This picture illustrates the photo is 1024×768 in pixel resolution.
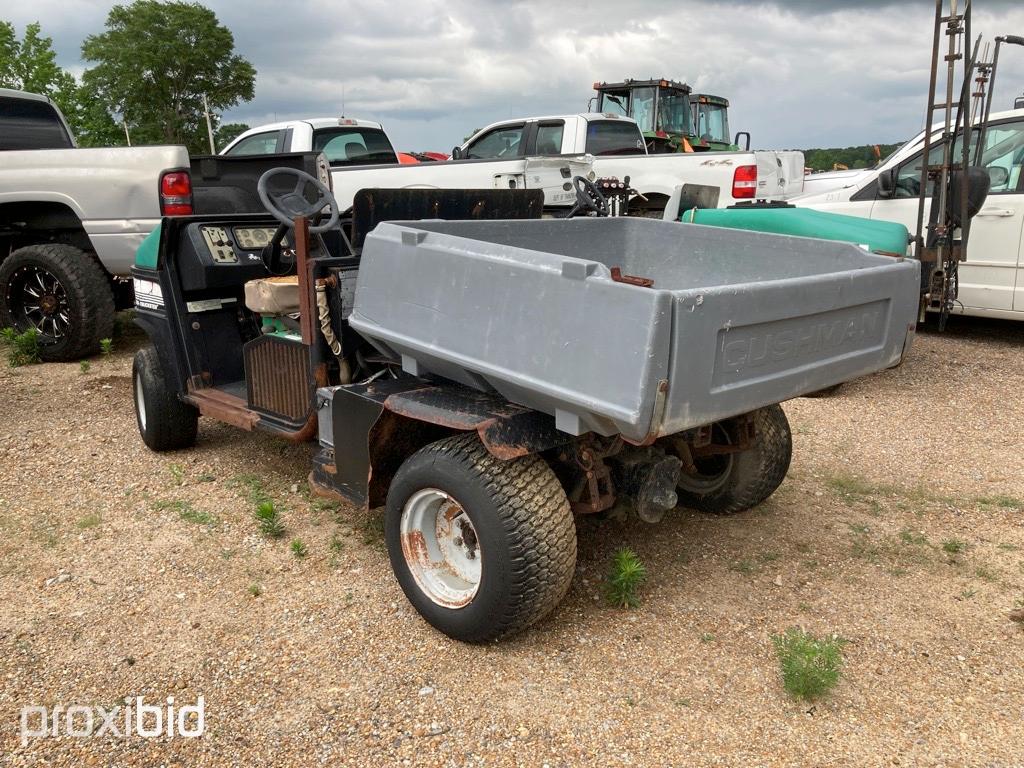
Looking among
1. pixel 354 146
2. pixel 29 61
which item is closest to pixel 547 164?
pixel 354 146

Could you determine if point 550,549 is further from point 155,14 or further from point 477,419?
point 155,14

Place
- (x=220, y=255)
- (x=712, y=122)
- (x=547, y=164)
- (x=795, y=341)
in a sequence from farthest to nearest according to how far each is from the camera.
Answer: (x=712, y=122)
(x=547, y=164)
(x=220, y=255)
(x=795, y=341)

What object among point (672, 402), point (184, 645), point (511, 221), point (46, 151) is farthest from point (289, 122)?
point (672, 402)

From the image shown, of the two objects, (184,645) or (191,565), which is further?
(191,565)

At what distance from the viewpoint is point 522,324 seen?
2504 millimetres

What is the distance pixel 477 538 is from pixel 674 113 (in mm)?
12769

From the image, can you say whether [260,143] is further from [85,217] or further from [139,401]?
[139,401]

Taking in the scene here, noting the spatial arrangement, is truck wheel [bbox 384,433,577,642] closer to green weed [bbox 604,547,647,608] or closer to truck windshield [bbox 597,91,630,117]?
green weed [bbox 604,547,647,608]

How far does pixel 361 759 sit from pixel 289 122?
8.58m

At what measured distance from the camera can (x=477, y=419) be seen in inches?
108

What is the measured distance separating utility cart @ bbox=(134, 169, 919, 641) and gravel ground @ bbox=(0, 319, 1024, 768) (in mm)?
284

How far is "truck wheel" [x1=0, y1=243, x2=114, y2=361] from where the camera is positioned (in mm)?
6543

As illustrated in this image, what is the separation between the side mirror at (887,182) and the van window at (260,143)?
6337mm

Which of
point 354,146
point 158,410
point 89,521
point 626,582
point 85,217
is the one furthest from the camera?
point 354,146
